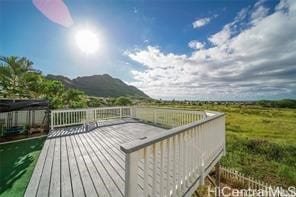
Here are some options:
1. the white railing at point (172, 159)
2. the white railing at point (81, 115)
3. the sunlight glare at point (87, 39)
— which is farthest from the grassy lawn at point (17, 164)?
the sunlight glare at point (87, 39)

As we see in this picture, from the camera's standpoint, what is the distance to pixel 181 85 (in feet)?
85.1

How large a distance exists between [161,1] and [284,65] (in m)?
17.8

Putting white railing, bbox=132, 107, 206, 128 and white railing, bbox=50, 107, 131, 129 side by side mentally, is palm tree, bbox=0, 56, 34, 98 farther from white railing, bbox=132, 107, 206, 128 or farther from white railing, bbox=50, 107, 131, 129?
white railing, bbox=132, 107, 206, 128

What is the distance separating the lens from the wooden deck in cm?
243

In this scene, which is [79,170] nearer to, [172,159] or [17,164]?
[17,164]

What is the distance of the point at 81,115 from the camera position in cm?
776

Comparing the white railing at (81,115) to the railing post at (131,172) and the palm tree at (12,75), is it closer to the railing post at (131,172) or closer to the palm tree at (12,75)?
the palm tree at (12,75)

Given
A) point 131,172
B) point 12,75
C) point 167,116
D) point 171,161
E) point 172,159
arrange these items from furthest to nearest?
1. point 12,75
2. point 167,116
3. point 171,161
4. point 172,159
5. point 131,172

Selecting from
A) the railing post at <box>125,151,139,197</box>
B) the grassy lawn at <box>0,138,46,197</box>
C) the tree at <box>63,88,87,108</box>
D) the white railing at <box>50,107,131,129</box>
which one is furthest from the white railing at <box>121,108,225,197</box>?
the tree at <box>63,88,87,108</box>

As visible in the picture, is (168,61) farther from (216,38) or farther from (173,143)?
(173,143)

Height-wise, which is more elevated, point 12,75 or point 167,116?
point 12,75

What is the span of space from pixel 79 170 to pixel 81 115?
502cm

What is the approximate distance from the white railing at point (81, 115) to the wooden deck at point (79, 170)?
2.07 metres

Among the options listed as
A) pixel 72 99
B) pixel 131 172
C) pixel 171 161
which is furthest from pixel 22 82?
pixel 131 172
